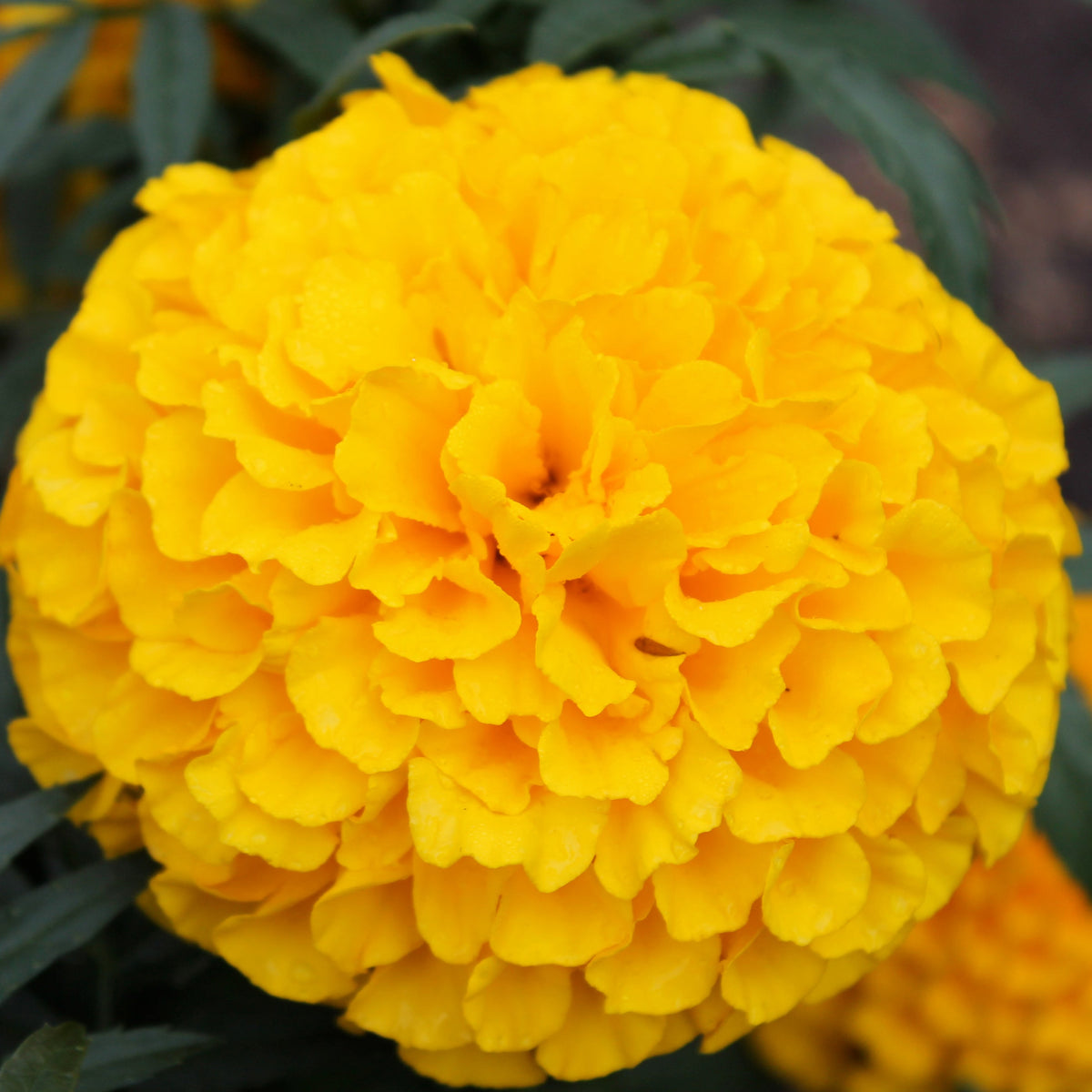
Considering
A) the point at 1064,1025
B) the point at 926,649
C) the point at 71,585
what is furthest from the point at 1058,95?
the point at 71,585

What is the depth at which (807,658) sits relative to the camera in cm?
69

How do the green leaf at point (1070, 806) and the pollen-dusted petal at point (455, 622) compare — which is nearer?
the pollen-dusted petal at point (455, 622)

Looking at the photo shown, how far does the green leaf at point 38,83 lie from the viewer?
37.5 inches

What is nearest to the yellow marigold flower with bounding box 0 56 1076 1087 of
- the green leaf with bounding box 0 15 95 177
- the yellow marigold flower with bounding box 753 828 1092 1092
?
the green leaf with bounding box 0 15 95 177

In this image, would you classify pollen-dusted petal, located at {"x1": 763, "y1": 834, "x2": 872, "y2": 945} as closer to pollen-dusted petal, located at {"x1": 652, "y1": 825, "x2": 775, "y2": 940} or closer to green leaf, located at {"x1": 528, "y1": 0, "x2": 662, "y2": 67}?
pollen-dusted petal, located at {"x1": 652, "y1": 825, "x2": 775, "y2": 940}

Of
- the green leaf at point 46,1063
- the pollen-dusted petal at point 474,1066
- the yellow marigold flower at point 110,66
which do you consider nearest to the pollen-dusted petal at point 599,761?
the pollen-dusted petal at point 474,1066

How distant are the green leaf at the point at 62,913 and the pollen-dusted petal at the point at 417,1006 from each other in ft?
0.60

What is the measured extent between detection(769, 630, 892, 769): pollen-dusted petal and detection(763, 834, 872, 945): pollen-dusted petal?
65 millimetres

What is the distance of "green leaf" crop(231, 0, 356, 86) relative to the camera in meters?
1.00

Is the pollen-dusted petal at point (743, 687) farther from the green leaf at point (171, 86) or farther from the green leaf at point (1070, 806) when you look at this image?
the green leaf at point (171, 86)

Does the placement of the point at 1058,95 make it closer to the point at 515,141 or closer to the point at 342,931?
the point at 515,141

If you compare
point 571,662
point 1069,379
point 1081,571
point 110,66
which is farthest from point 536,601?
point 110,66

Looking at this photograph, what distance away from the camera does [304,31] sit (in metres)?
1.03

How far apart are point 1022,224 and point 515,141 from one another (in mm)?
2051
